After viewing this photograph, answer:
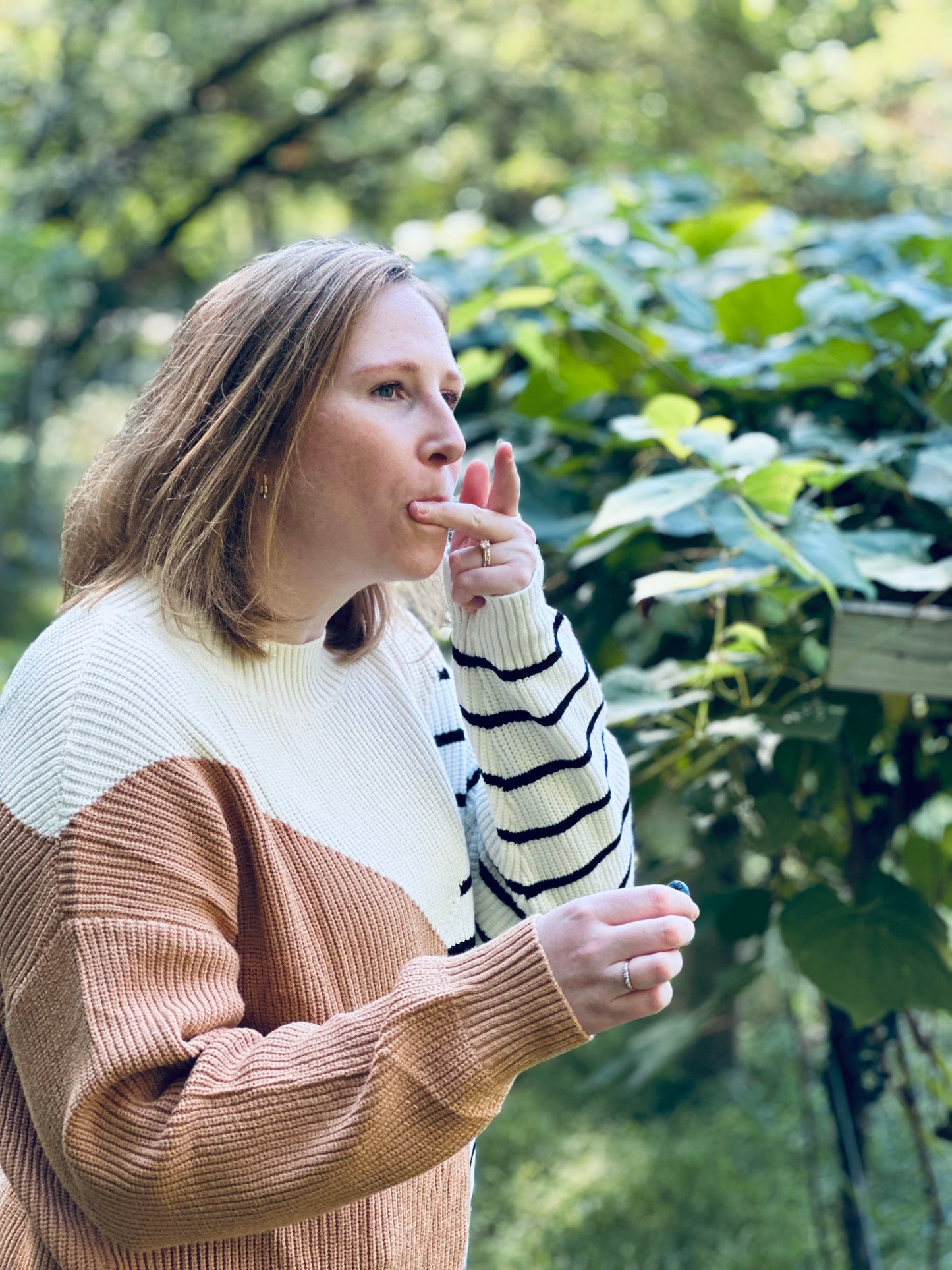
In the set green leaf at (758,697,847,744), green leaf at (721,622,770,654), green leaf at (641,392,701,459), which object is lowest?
green leaf at (758,697,847,744)

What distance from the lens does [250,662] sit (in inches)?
41.5

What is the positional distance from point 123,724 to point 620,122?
327 inches

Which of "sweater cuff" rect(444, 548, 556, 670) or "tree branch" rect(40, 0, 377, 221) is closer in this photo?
"sweater cuff" rect(444, 548, 556, 670)

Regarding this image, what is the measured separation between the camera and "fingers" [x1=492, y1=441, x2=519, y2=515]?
1093 mm

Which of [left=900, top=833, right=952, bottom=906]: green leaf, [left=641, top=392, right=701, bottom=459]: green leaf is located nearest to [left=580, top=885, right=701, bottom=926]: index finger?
[left=641, top=392, right=701, bottom=459]: green leaf

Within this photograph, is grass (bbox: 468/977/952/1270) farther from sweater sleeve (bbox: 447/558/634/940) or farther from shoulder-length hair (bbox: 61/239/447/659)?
shoulder-length hair (bbox: 61/239/447/659)

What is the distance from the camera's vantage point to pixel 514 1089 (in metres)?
3.61

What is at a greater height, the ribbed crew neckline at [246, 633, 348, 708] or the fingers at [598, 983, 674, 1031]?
the ribbed crew neckline at [246, 633, 348, 708]

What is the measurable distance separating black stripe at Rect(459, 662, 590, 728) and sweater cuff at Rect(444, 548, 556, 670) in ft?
0.15

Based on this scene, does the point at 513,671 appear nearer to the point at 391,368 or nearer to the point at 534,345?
the point at 391,368

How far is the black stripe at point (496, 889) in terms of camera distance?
121 cm

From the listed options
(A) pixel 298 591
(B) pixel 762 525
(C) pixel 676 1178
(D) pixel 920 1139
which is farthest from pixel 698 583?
(C) pixel 676 1178

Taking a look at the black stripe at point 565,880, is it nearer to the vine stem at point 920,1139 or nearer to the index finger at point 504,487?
the index finger at point 504,487

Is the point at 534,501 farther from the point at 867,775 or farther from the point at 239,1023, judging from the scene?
the point at 239,1023
